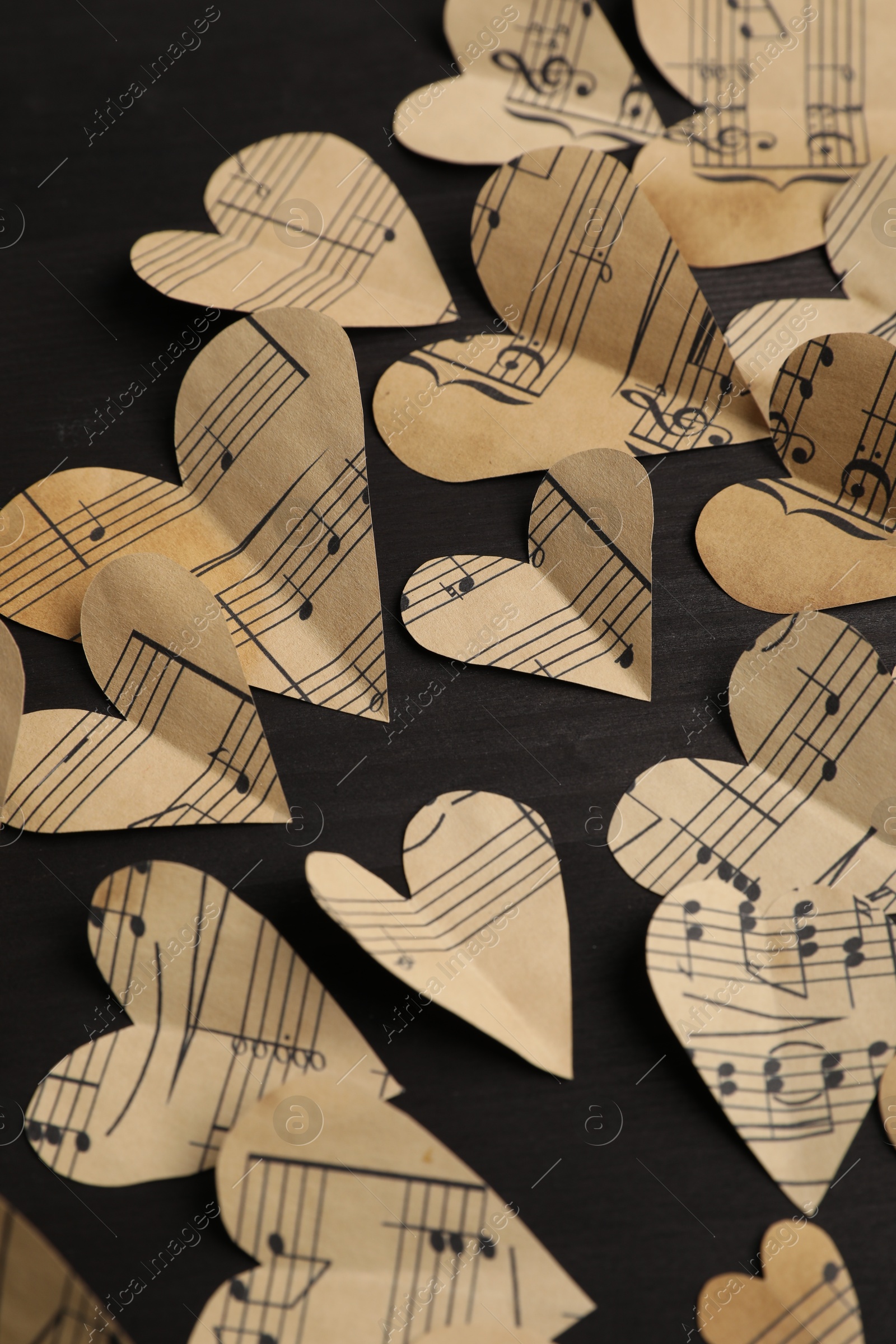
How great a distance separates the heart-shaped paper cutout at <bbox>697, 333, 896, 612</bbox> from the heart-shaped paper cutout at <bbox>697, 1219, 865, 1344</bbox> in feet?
1.24

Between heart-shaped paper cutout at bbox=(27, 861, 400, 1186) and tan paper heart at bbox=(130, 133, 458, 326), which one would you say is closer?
heart-shaped paper cutout at bbox=(27, 861, 400, 1186)

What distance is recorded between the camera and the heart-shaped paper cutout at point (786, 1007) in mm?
606

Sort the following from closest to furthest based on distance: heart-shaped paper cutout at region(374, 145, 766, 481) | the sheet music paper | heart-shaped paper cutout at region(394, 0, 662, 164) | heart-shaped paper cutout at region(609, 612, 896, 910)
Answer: the sheet music paper
heart-shaped paper cutout at region(609, 612, 896, 910)
heart-shaped paper cutout at region(374, 145, 766, 481)
heart-shaped paper cutout at region(394, 0, 662, 164)

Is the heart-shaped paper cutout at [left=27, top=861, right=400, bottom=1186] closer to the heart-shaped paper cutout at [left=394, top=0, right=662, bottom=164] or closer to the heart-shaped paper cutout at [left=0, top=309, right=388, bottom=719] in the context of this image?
the heart-shaped paper cutout at [left=0, top=309, right=388, bottom=719]

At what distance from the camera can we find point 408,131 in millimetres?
894

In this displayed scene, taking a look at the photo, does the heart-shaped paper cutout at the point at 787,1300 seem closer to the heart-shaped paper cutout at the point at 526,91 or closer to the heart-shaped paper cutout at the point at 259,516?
the heart-shaped paper cutout at the point at 259,516

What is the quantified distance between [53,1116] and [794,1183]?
1.33 feet

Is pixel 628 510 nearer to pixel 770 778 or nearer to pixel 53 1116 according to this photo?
pixel 770 778

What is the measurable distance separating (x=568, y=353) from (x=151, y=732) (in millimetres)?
396

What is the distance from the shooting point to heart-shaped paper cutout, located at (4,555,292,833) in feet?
2.23

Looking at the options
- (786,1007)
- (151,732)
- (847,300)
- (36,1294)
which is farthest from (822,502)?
(36,1294)

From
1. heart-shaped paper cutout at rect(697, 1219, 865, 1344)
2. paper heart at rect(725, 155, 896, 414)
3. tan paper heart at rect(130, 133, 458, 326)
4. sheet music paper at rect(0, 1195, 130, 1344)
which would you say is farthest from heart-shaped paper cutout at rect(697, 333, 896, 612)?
sheet music paper at rect(0, 1195, 130, 1344)

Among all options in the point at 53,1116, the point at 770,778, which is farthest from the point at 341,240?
the point at 53,1116

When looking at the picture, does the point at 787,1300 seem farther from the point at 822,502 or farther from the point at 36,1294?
the point at 822,502
